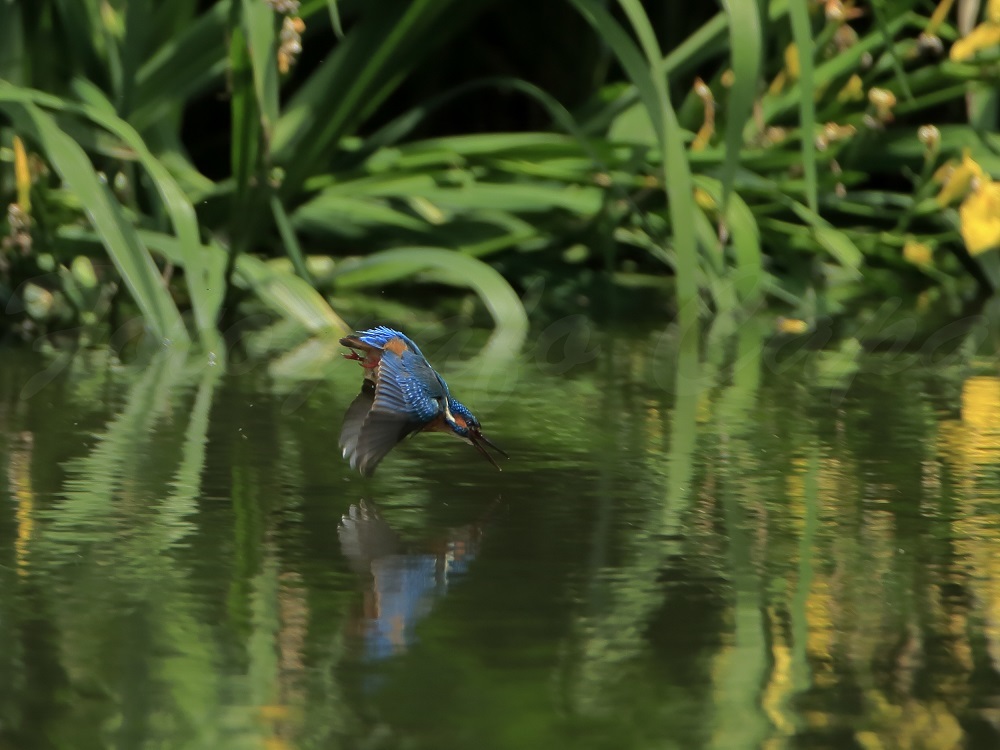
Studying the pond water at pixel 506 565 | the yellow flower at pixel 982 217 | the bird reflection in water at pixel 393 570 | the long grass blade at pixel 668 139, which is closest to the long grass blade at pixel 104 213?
the pond water at pixel 506 565

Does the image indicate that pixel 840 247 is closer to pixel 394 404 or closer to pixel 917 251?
pixel 917 251

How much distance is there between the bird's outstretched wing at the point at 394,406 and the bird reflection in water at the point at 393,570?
3.2 inches

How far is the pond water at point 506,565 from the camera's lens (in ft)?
4.76

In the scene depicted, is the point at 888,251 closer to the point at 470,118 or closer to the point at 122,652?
the point at 470,118

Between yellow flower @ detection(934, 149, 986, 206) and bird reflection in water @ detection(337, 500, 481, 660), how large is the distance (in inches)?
83.5

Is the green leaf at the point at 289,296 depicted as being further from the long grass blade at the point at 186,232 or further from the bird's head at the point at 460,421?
the bird's head at the point at 460,421

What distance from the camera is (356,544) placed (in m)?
2.05

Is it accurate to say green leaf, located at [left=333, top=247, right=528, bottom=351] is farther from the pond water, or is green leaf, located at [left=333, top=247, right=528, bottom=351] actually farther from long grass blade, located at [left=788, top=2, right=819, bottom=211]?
long grass blade, located at [left=788, top=2, right=819, bottom=211]

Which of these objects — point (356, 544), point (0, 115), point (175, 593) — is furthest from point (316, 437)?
point (0, 115)

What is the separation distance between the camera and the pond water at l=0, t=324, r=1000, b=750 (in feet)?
4.76

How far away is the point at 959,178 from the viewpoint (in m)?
3.98

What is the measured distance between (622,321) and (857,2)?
4.88 ft

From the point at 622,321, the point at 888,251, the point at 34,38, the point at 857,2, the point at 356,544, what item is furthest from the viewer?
the point at 857,2

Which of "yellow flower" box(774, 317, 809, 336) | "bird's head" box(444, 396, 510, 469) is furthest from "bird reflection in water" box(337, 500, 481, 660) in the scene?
"yellow flower" box(774, 317, 809, 336)
